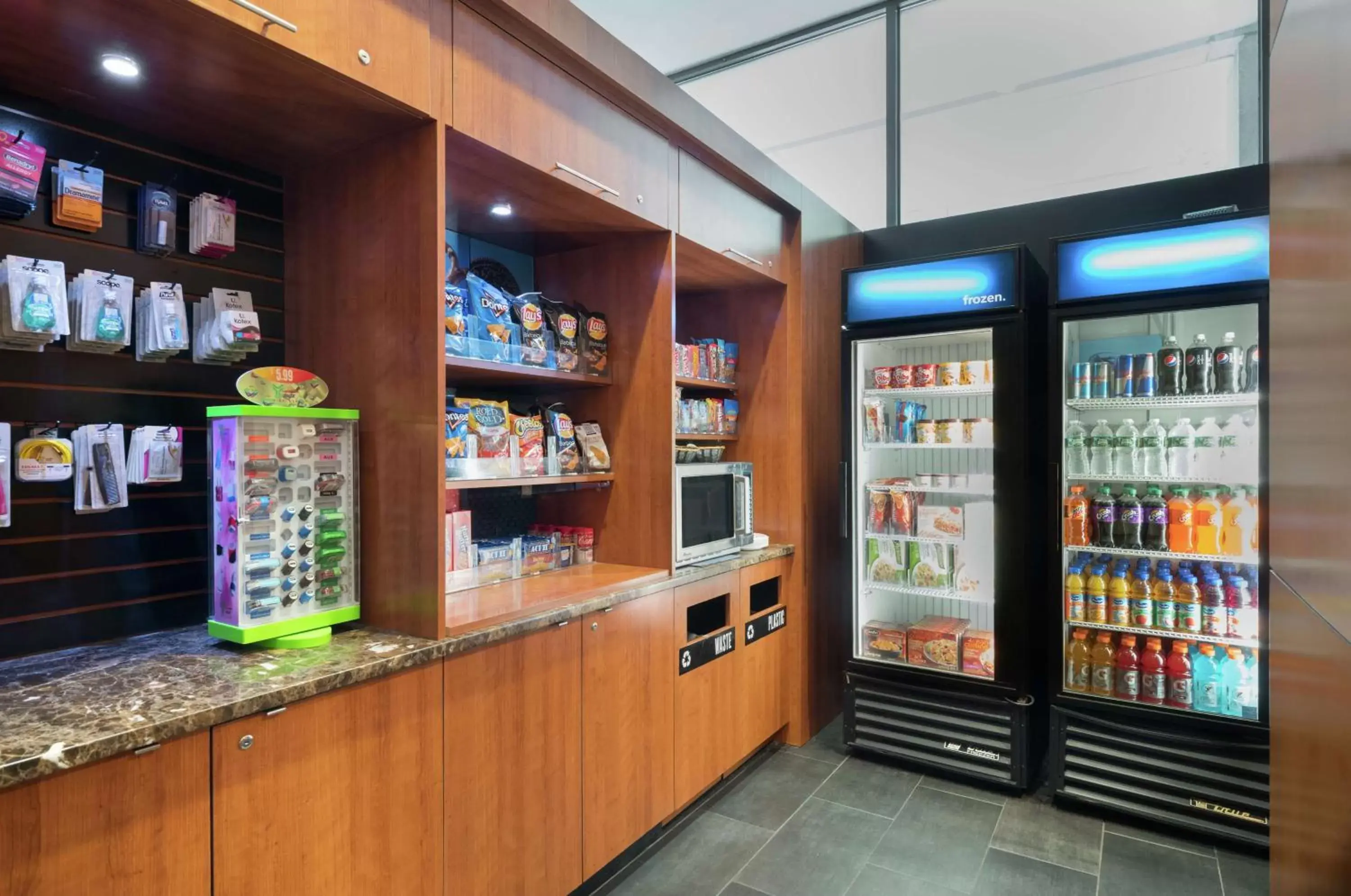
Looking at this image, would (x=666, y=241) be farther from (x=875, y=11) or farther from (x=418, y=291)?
(x=875, y=11)

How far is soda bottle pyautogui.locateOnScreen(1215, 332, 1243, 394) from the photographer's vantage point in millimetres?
2771

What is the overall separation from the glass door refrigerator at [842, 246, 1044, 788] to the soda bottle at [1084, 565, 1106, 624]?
0.96ft

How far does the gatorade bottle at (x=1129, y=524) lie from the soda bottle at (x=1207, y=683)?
0.52 metres

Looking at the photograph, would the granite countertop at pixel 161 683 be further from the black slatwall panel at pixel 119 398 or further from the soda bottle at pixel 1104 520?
the soda bottle at pixel 1104 520

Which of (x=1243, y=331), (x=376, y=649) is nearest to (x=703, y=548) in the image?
(x=376, y=649)

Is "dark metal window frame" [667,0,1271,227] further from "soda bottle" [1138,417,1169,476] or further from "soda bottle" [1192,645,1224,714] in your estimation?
"soda bottle" [1192,645,1224,714]

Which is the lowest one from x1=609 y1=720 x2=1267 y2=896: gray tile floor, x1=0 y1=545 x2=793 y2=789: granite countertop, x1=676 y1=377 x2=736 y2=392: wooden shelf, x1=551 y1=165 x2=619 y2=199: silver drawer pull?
x1=609 y1=720 x2=1267 y2=896: gray tile floor

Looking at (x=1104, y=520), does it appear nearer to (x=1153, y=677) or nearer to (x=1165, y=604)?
(x=1165, y=604)

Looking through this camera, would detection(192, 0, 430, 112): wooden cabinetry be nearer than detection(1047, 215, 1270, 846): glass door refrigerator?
Yes

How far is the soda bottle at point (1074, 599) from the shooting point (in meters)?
3.02

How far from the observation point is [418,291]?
1.88 meters

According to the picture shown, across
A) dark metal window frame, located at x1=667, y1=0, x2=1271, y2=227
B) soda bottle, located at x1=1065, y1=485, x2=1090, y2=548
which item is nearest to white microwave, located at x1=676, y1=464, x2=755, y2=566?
soda bottle, located at x1=1065, y1=485, x2=1090, y2=548

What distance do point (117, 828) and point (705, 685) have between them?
1.98 metres

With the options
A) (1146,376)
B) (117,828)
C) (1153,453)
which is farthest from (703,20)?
(117,828)
